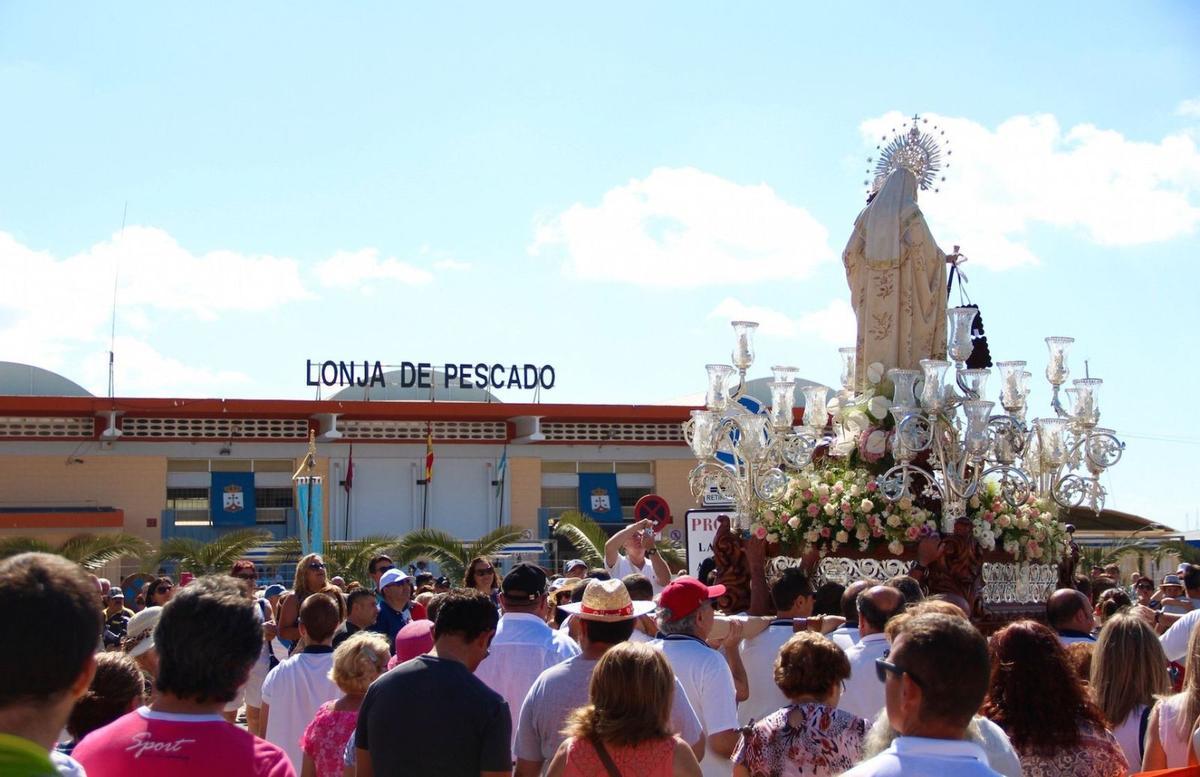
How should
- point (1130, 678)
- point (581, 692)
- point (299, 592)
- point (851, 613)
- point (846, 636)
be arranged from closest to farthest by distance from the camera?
point (581, 692) → point (1130, 678) → point (846, 636) → point (851, 613) → point (299, 592)

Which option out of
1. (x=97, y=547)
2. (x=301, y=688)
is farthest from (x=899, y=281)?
(x=97, y=547)

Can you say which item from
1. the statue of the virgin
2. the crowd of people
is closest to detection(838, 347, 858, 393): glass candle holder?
the statue of the virgin

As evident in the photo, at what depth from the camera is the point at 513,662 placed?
6590mm

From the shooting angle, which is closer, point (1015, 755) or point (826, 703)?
point (1015, 755)

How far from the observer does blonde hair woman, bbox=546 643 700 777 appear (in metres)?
4.60

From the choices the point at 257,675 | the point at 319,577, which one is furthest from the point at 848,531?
the point at 257,675

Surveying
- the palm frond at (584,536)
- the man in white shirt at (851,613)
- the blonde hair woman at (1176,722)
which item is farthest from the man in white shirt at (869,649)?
the palm frond at (584,536)

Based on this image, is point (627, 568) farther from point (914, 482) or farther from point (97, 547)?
point (97, 547)

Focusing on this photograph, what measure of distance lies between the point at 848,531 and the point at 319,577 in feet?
17.7

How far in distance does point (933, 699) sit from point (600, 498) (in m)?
32.2

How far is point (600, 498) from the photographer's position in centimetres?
3566

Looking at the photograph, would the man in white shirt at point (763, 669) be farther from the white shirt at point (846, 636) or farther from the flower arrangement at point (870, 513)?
the flower arrangement at point (870, 513)

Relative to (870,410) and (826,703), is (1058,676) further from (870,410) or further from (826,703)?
(870,410)

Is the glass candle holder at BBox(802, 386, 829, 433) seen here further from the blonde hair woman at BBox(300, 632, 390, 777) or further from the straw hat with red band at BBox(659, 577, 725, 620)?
the blonde hair woman at BBox(300, 632, 390, 777)
